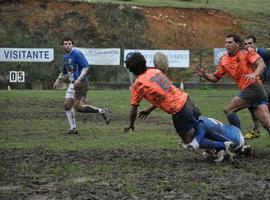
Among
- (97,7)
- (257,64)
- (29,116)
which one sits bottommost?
(29,116)

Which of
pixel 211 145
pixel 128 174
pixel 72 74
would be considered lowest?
pixel 128 174

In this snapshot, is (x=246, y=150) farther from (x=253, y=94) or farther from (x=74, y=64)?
(x=74, y=64)

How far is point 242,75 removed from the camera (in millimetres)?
11172

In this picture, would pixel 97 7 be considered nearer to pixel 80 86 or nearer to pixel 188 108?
pixel 80 86

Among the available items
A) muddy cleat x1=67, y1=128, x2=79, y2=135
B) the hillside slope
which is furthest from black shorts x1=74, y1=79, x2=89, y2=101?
the hillside slope

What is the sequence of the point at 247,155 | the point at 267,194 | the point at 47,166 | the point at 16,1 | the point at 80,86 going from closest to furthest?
the point at 267,194
the point at 47,166
the point at 247,155
the point at 80,86
the point at 16,1

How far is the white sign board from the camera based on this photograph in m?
39.0

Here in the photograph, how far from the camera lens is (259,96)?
1115cm

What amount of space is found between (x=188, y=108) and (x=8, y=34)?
39256mm

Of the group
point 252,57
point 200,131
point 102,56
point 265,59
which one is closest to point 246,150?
point 200,131

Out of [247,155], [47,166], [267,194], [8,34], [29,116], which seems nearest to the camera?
[267,194]

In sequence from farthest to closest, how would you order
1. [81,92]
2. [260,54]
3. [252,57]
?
[81,92]
[260,54]
[252,57]

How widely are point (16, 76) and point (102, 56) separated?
520 cm

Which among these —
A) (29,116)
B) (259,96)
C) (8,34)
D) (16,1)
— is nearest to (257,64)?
(259,96)
